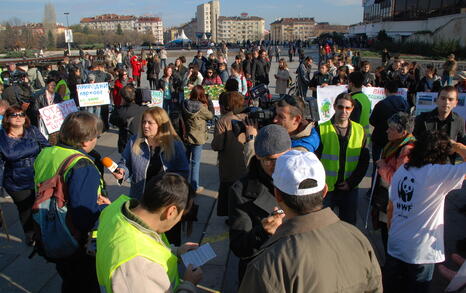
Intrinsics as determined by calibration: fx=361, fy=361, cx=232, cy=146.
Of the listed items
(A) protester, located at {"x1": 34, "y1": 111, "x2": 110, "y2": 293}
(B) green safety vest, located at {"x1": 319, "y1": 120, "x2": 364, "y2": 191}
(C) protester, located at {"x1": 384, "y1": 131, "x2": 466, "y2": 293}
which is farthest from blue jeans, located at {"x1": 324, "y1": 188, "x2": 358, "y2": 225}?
(A) protester, located at {"x1": 34, "y1": 111, "x2": 110, "y2": 293}

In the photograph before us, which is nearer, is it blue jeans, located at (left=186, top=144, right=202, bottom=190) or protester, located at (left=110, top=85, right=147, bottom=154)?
protester, located at (left=110, top=85, right=147, bottom=154)

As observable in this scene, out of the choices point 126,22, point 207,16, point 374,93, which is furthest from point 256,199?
point 126,22

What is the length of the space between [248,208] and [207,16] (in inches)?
6948

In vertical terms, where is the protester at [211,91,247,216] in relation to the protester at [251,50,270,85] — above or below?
below

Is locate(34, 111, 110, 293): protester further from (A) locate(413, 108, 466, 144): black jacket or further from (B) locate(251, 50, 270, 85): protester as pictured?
(B) locate(251, 50, 270, 85): protester

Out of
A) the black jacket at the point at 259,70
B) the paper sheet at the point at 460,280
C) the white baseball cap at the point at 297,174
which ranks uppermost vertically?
the black jacket at the point at 259,70

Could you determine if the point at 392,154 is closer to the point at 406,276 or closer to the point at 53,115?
the point at 406,276

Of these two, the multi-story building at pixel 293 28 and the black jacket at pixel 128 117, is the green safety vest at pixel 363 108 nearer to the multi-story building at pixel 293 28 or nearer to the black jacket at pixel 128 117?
the black jacket at pixel 128 117

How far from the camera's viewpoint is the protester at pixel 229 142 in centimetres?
435

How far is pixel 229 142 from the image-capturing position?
14.3ft

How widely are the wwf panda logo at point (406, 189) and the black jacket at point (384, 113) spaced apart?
273 cm

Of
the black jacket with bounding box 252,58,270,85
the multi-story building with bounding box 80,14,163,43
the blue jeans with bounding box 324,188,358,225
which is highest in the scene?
the multi-story building with bounding box 80,14,163,43

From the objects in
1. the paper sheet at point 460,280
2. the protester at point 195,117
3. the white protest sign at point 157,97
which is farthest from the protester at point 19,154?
the white protest sign at point 157,97

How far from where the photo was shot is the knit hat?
2305mm
